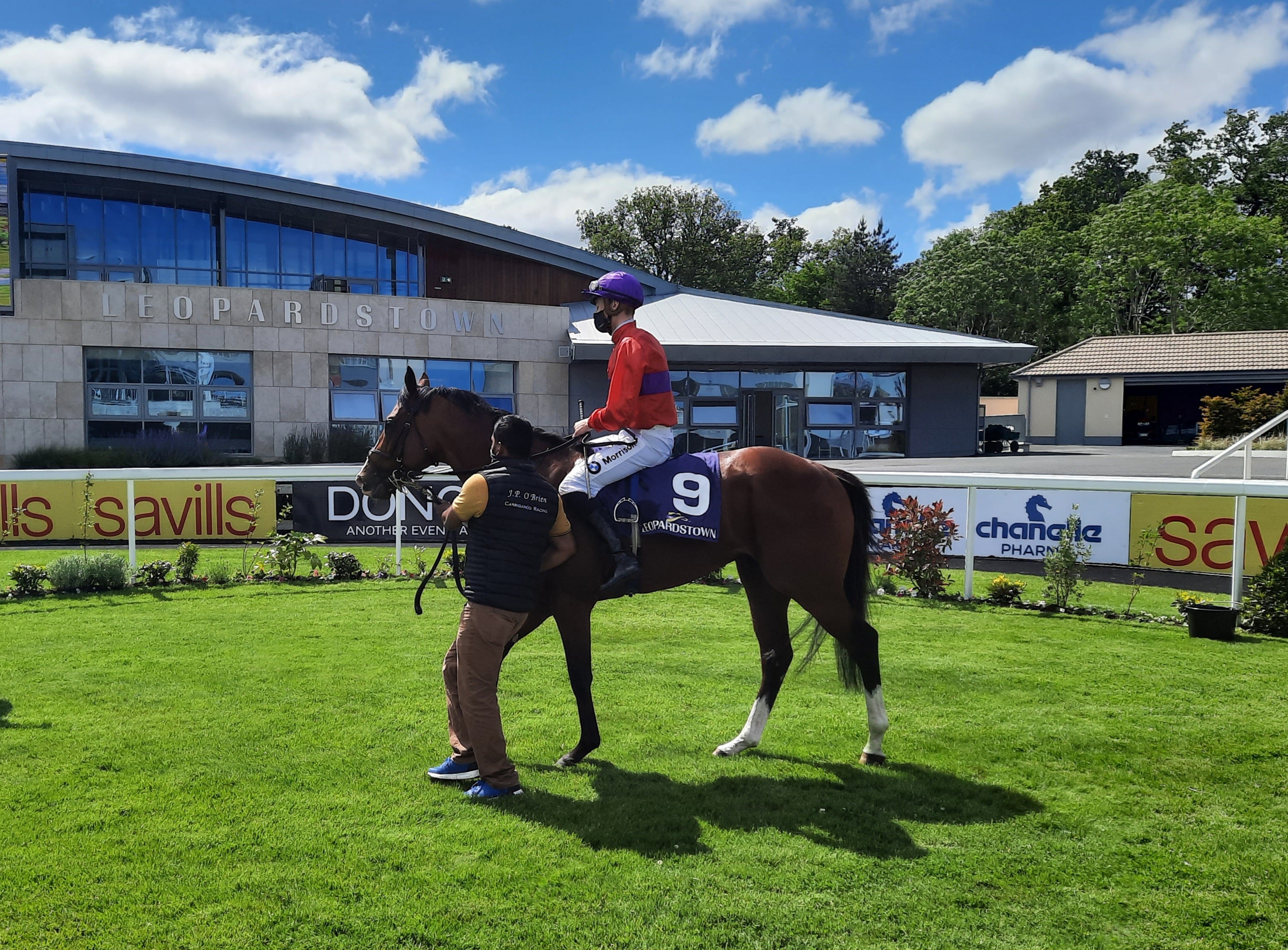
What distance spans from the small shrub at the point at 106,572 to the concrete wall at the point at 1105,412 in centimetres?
3284

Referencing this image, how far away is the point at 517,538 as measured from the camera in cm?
398

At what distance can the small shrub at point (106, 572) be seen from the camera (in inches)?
380

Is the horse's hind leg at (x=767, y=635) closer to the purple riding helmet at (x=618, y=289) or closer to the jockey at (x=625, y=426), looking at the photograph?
the jockey at (x=625, y=426)

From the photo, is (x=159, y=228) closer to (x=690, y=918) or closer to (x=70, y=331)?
(x=70, y=331)

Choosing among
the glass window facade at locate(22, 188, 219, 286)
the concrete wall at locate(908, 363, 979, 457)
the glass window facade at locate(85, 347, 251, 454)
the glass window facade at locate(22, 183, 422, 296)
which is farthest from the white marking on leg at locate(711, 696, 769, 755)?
the glass window facade at locate(22, 183, 422, 296)

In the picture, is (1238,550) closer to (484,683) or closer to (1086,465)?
(484,683)

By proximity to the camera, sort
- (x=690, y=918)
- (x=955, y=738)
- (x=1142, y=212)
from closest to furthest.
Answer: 1. (x=690, y=918)
2. (x=955, y=738)
3. (x=1142, y=212)

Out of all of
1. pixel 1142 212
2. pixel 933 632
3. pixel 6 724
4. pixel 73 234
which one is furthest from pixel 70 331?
pixel 1142 212

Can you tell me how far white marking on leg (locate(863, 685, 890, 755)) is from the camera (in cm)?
457

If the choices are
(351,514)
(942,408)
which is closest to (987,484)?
(351,514)

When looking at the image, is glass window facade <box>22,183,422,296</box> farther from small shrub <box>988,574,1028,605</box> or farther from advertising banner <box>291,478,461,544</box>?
small shrub <box>988,574,1028,605</box>

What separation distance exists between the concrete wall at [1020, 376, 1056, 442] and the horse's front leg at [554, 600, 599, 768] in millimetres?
33238

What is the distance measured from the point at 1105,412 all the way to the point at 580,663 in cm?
3386

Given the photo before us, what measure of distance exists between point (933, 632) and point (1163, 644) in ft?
6.03
